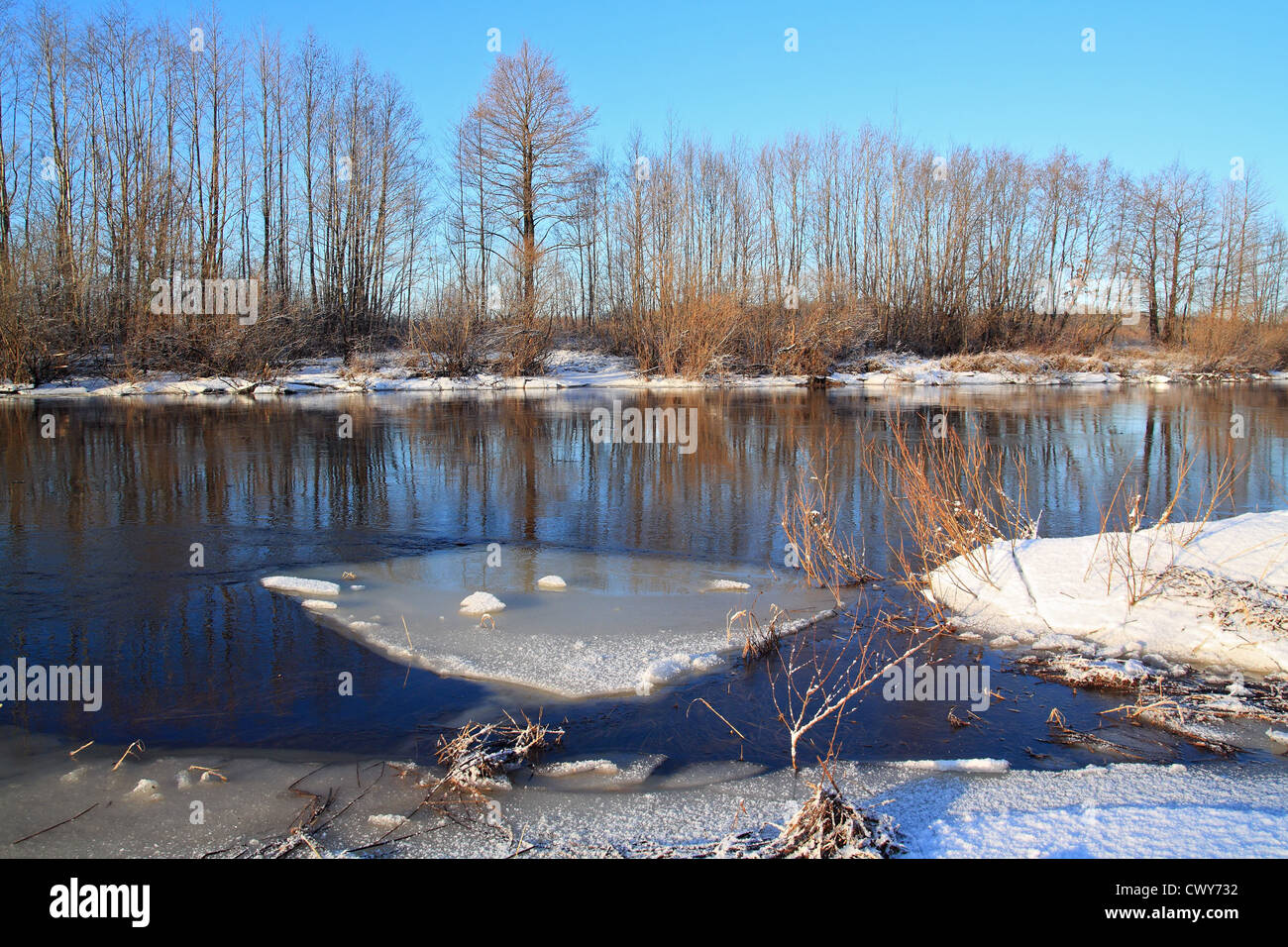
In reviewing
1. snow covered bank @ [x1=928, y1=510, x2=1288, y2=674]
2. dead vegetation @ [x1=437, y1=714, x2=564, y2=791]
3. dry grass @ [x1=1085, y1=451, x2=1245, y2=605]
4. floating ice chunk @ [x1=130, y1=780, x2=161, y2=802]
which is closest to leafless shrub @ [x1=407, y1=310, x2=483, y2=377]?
snow covered bank @ [x1=928, y1=510, x2=1288, y2=674]

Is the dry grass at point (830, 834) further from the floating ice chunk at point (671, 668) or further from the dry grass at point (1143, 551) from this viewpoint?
the dry grass at point (1143, 551)

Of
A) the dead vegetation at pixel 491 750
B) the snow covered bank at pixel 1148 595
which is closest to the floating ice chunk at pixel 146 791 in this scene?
the dead vegetation at pixel 491 750

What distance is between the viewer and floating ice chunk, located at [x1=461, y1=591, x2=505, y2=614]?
567 centimetres

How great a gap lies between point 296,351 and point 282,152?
11325 millimetres

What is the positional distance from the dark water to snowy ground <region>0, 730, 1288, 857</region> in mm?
239

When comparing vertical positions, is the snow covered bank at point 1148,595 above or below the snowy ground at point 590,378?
below

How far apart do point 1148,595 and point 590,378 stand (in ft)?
96.8

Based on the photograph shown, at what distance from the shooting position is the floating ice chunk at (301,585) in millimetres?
6078

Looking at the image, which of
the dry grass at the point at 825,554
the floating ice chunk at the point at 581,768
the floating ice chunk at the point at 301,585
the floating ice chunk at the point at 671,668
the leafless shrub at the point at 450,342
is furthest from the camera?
the leafless shrub at the point at 450,342

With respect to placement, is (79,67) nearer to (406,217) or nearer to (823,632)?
(406,217)

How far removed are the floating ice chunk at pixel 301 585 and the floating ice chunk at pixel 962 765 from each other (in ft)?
14.2

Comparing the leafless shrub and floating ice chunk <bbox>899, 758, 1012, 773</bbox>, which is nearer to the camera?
floating ice chunk <bbox>899, 758, 1012, 773</bbox>

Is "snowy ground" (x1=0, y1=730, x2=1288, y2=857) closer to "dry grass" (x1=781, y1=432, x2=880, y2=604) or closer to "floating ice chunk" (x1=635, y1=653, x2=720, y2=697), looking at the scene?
"floating ice chunk" (x1=635, y1=653, x2=720, y2=697)

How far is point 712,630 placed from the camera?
539cm
